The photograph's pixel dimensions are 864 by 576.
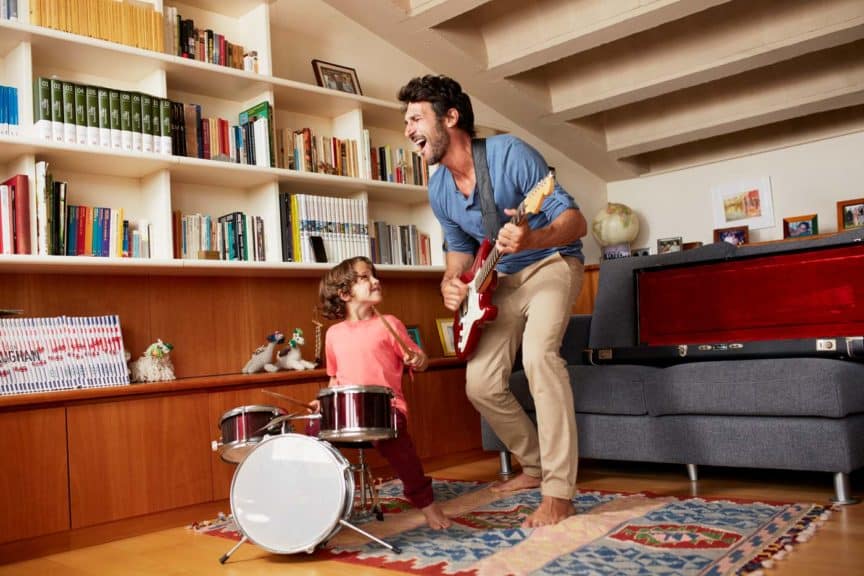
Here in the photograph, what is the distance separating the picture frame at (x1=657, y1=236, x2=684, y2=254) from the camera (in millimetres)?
4797

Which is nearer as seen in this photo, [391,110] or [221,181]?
[221,181]

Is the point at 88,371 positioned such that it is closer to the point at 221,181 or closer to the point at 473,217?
the point at 221,181

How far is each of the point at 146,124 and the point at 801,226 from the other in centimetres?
344

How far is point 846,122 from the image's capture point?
4.33 metres

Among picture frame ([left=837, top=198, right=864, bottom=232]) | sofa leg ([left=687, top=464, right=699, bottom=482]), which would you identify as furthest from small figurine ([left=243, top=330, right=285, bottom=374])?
picture frame ([left=837, top=198, right=864, bottom=232])

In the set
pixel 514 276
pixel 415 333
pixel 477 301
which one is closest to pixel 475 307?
pixel 477 301

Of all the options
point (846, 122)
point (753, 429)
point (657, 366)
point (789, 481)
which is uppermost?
point (846, 122)

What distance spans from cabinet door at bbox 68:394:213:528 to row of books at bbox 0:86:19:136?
38.2 inches

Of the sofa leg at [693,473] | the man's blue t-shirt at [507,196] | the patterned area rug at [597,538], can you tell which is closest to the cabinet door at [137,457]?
the patterned area rug at [597,538]

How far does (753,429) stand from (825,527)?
0.49 m

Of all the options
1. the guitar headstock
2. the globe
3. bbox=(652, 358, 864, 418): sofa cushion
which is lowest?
bbox=(652, 358, 864, 418): sofa cushion

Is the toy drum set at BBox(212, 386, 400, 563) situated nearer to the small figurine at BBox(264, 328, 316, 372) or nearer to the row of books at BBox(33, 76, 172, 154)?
the small figurine at BBox(264, 328, 316, 372)

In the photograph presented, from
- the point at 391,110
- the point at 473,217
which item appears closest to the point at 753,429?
the point at 473,217

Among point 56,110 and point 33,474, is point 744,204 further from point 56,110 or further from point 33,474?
point 33,474
